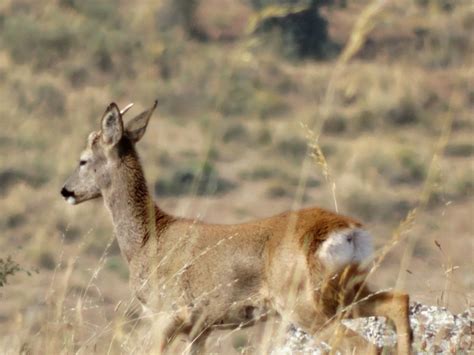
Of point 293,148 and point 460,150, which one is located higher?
point 293,148

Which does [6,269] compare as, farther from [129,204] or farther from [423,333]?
[423,333]

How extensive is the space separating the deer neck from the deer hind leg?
7.49 feet

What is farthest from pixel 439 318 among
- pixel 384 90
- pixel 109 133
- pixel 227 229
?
pixel 384 90

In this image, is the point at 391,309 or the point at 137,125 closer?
the point at 391,309

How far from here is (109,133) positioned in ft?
31.2

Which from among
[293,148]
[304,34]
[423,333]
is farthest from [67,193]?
[304,34]

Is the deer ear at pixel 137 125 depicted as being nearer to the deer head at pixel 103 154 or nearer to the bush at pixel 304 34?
the deer head at pixel 103 154

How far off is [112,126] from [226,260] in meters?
1.60

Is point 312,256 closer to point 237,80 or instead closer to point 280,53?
point 237,80

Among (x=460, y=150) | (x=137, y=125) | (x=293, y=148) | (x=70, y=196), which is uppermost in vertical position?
(x=137, y=125)

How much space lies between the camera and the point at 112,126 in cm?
948

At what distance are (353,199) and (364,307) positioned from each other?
19.5m

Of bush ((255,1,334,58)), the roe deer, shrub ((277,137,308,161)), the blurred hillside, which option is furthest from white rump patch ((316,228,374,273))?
bush ((255,1,334,58))

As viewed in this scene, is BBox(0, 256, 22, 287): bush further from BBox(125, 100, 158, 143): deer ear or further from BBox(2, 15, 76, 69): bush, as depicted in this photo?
BBox(2, 15, 76, 69): bush
